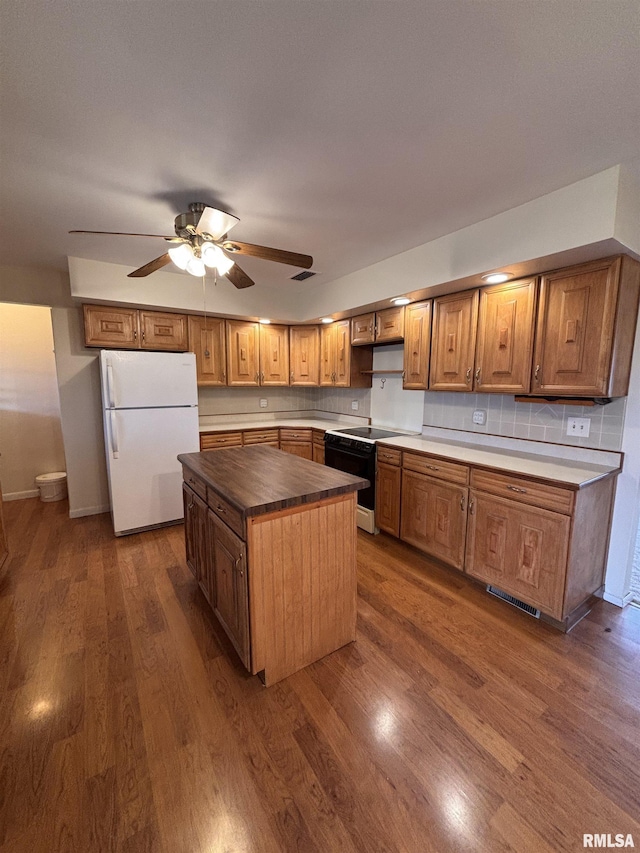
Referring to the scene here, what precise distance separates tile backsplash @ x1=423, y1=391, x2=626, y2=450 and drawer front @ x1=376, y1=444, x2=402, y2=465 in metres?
0.63

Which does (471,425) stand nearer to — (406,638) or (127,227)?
(406,638)

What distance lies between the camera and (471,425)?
3.03m

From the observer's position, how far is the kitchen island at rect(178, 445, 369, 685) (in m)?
1.59

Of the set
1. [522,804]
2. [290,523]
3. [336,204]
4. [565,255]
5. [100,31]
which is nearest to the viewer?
[100,31]

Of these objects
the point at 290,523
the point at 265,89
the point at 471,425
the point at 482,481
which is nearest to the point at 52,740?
the point at 290,523

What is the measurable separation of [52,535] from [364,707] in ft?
10.6

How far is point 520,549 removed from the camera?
2168 millimetres

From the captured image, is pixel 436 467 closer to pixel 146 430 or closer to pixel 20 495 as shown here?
pixel 146 430

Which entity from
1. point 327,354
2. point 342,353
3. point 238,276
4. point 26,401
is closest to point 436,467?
point 342,353

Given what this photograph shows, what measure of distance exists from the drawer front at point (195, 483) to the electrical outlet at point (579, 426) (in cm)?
245

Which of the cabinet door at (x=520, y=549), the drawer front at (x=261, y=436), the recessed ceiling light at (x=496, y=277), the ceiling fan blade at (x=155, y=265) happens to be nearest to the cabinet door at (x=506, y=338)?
the recessed ceiling light at (x=496, y=277)

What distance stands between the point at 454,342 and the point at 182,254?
202cm

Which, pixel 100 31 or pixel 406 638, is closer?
pixel 100 31

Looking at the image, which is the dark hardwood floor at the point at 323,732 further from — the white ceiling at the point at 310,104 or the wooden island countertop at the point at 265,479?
the white ceiling at the point at 310,104
